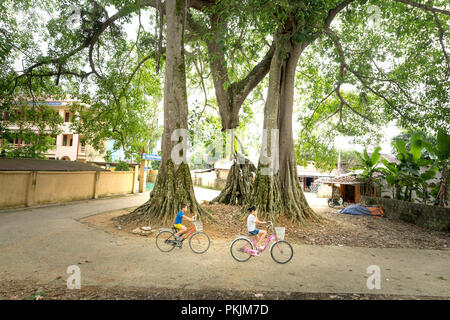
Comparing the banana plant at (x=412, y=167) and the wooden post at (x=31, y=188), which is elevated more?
the banana plant at (x=412, y=167)

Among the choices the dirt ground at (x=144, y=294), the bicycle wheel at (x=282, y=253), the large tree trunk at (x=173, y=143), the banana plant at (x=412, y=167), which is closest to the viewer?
the dirt ground at (x=144, y=294)

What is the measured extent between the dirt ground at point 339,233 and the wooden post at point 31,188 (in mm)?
3976

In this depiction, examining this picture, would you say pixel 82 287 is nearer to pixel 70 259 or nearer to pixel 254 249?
pixel 70 259

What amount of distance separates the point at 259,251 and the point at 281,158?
5.61 metres

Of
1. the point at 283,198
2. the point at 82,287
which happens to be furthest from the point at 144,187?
the point at 82,287

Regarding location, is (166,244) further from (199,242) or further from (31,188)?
(31,188)

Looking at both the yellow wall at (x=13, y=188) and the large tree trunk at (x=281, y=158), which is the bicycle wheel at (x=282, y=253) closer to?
the large tree trunk at (x=281, y=158)

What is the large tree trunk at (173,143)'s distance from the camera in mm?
8500

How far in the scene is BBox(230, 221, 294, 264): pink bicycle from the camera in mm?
5109

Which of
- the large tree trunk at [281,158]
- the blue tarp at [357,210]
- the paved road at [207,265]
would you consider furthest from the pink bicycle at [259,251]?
the blue tarp at [357,210]

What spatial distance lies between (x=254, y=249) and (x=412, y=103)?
9.78m

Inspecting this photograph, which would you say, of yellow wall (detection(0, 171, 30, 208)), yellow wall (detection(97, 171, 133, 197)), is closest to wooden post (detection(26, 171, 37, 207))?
yellow wall (detection(0, 171, 30, 208))

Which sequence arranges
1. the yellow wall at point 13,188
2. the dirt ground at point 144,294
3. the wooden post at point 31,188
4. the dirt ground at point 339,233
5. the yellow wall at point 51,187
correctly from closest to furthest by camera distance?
1. the dirt ground at point 144,294
2. the dirt ground at point 339,233
3. the yellow wall at point 13,188
4. the yellow wall at point 51,187
5. the wooden post at point 31,188

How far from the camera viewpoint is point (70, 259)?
5.17 metres
